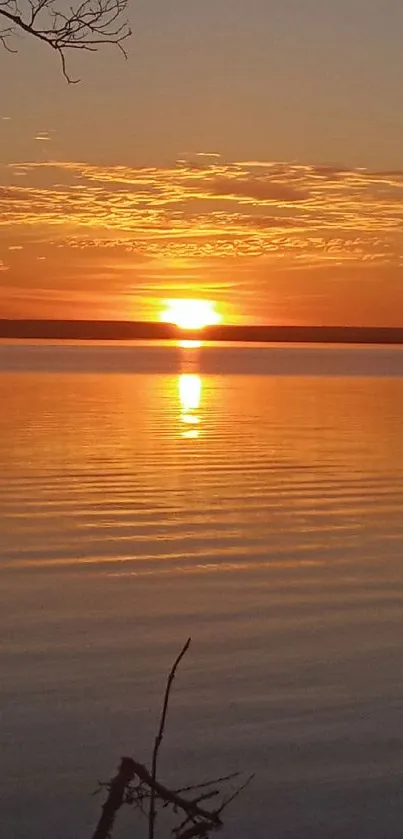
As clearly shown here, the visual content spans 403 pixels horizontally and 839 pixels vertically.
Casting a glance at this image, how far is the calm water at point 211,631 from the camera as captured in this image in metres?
5.48

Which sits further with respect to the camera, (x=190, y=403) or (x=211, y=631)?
(x=190, y=403)

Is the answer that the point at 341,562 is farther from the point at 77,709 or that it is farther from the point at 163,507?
the point at 77,709

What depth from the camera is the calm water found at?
5.48m

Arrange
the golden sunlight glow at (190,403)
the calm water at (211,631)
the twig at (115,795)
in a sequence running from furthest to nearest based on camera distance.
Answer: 1. the golden sunlight glow at (190,403)
2. the calm water at (211,631)
3. the twig at (115,795)

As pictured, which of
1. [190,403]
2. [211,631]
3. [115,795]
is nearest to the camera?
[115,795]

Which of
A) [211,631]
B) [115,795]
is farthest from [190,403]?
[115,795]

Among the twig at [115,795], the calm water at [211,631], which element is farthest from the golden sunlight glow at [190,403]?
the twig at [115,795]

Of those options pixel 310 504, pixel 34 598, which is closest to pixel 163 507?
pixel 310 504

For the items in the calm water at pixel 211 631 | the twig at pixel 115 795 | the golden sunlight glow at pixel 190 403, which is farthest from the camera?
the golden sunlight glow at pixel 190 403

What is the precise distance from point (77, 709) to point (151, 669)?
784 mm

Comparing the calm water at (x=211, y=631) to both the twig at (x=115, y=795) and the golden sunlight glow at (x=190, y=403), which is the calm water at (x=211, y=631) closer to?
the twig at (x=115, y=795)

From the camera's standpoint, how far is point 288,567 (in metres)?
9.75

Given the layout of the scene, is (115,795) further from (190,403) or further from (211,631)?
(190,403)

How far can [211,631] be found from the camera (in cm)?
779
